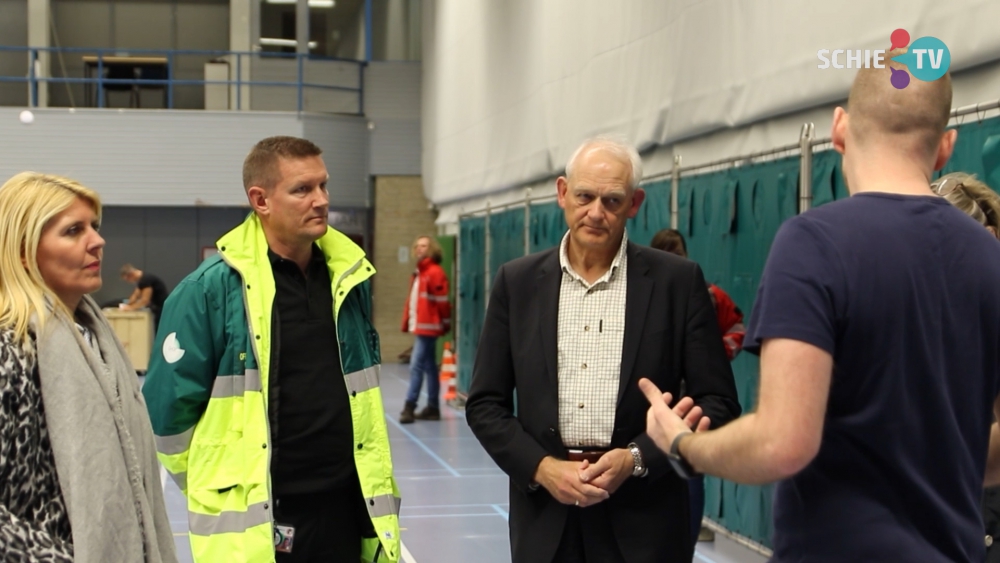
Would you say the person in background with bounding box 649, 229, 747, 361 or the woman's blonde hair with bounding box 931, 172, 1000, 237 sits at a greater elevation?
the woman's blonde hair with bounding box 931, 172, 1000, 237

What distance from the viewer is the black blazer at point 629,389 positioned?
330cm

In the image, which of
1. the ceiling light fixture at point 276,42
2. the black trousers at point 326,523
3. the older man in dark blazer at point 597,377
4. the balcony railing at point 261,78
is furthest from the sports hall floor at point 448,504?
the ceiling light fixture at point 276,42

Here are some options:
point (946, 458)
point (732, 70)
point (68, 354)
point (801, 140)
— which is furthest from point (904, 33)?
point (68, 354)

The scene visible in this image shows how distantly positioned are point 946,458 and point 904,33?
396cm

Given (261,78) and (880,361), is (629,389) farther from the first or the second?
(261,78)

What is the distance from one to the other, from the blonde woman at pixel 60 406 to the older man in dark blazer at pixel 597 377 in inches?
41.2

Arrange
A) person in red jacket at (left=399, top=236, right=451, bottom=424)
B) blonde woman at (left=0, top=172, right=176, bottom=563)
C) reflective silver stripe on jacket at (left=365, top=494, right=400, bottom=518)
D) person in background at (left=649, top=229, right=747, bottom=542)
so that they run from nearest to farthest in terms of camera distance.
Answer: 1. blonde woman at (left=0, top=172, right=176, bottom=563)
2. reflective silver stripe on jacket at (left=365, top=494, right=400, bottom=518)
3. person in background at (left=649, top=229, right=747, bottom=542)
4. person in red jacket at (left=399, top=236, right=451, bottom=424)

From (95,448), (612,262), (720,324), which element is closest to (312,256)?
(612,262)

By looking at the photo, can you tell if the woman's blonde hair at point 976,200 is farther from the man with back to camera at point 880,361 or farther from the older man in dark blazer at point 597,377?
the man with back to camera at point 880,361

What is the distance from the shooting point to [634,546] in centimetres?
326

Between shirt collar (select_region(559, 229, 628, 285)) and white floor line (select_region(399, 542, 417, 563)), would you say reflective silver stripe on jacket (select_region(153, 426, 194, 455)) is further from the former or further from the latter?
white floor line (select_region(399, 542, 417, 563))

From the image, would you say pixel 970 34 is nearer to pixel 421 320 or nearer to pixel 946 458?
pixel 946 458

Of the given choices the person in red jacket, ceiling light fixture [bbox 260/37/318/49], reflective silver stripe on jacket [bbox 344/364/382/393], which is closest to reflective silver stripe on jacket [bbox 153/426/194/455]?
reflective silver stripe on jacket [bbox 344/364/382/393]

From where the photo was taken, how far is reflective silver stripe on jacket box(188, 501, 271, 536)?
350 centimetres
